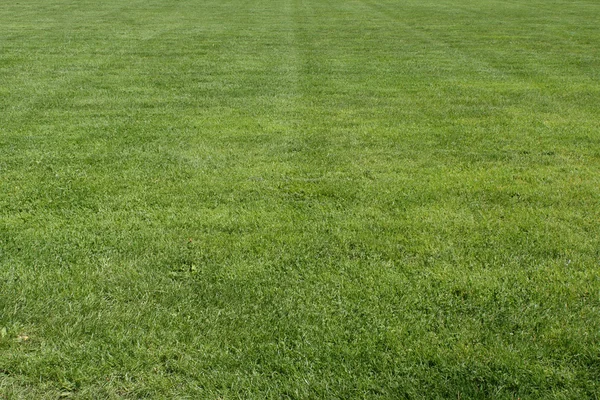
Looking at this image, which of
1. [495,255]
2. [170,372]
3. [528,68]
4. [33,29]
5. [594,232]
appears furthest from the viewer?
[33,29]

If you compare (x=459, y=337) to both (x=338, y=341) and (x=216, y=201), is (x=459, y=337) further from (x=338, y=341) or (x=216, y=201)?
(x=216, y=201)

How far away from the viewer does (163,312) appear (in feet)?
10.7

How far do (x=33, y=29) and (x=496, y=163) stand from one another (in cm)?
1346

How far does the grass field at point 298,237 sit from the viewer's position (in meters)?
2.88

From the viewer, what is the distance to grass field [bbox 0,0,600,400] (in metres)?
2.88

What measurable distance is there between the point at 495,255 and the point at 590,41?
11976 millimetres

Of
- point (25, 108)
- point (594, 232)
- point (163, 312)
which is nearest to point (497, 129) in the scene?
point (594, 232)

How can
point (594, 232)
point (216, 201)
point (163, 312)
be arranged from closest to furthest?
1. point (163, 312)
2. point (594, 232)
3. point (216, 201)

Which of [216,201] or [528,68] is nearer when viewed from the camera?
[216,201]

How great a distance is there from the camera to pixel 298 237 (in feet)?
13.4

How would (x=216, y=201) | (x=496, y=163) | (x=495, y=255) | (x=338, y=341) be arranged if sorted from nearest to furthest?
(x=338, y=341)
(x=495, y=255)
(x=216, y=201)
(x=496, y=163)

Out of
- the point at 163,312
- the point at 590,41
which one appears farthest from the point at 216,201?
the point at 590,41

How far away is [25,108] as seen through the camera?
7.41m

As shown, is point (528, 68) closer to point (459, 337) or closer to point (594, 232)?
point (594, 232)
